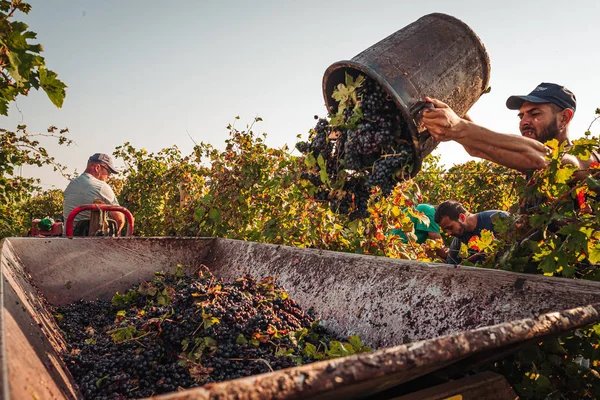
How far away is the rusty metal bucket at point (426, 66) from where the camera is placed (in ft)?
6.73

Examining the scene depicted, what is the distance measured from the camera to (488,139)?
199 centimetres

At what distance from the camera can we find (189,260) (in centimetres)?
347

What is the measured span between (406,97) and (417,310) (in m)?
1.04

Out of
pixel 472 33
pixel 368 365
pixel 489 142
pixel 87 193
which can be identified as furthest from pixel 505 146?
pixel 87 193

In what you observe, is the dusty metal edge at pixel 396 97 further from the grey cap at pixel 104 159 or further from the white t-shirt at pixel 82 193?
the grey cap at pixel 104 159

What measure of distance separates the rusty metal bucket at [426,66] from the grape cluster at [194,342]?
1122 millimetres

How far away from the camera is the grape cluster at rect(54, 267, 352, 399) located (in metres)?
1.62

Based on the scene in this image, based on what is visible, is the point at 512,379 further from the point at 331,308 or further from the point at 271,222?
the point at 271,222

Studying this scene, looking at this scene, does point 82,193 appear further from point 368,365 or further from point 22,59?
point 368,365

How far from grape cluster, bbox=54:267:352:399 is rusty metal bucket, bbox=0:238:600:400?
138 millimetres

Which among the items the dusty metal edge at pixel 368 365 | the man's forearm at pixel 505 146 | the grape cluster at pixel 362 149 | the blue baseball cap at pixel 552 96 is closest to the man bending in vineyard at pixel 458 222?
the blue baseball cap at pixel 552 96

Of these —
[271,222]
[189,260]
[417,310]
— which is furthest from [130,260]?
[417,310]

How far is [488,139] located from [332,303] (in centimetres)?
117

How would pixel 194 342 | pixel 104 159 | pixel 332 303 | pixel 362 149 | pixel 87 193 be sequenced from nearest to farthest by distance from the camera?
pixel 194 342 < pixel 332 303 < pixel 362 149 < pixel 87 193 < pixel 104 159
